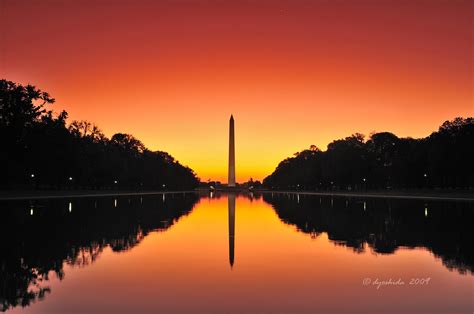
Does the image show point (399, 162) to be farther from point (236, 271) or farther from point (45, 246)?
point (236, 271)

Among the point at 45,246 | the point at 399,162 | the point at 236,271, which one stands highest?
the point at 399,162

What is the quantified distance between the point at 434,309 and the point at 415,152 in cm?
9153

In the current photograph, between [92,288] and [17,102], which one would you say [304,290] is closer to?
[92,288]

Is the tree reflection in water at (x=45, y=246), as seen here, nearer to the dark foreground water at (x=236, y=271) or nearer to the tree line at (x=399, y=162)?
the dark foreground water at (x=236, y=271)

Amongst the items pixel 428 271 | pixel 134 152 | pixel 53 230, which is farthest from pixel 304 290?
pixel 134 152

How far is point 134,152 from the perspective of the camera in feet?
444

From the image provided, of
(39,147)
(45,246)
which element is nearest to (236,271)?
(45,246)

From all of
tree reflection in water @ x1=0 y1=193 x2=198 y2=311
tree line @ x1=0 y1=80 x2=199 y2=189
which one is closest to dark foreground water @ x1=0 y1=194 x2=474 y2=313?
A: tree reflection in water @ x1=0 y1=193 x2=198 y2=311

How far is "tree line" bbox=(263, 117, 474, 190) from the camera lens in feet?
273

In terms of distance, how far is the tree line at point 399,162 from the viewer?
273 ft

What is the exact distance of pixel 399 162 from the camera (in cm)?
9938

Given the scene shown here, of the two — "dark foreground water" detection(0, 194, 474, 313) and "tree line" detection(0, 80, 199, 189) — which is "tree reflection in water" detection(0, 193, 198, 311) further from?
"tree line" detection(0, 80, 199, 189)

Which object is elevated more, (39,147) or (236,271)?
(39,147)

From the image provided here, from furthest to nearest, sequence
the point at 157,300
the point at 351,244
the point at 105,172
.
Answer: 1. the point at 105,172
2. the point at 351,244
3. the point at 157,300
